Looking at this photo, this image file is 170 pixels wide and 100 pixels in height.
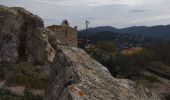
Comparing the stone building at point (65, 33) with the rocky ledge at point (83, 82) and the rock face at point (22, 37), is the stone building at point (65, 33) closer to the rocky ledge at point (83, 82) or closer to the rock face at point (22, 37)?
the rock face at point (22, 37)

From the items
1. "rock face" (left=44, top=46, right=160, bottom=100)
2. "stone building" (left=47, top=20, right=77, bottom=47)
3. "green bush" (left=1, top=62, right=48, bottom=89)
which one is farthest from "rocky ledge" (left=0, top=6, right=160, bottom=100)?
"stone building" (left=47, top=20, right=77, bottom=47)

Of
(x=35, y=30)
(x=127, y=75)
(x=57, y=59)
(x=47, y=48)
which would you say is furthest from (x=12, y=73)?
(x=57, y=59)

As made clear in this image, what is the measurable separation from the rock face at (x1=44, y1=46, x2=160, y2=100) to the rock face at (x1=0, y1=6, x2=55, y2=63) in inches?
859

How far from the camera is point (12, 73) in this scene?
2256 cm

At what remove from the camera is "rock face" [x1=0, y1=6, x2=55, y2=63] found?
93.3 feet

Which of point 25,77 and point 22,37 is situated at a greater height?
point 22,37

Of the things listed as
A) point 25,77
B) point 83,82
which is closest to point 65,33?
point 25,77

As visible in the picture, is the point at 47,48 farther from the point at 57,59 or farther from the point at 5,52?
the point at 57,59

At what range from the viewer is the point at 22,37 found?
3067 cm

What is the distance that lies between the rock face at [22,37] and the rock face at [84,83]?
21.8 metres

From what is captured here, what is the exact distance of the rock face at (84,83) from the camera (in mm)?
4877

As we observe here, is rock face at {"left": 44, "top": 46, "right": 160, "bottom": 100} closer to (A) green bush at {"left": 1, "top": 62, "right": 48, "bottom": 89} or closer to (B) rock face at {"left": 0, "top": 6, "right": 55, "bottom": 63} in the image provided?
(A) green bush at {"left": 1, "top": 62, "right": 48, "bottom": 89}

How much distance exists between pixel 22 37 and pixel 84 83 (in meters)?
26.0

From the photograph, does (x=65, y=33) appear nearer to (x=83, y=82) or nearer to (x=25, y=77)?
(x=25, y=77)
